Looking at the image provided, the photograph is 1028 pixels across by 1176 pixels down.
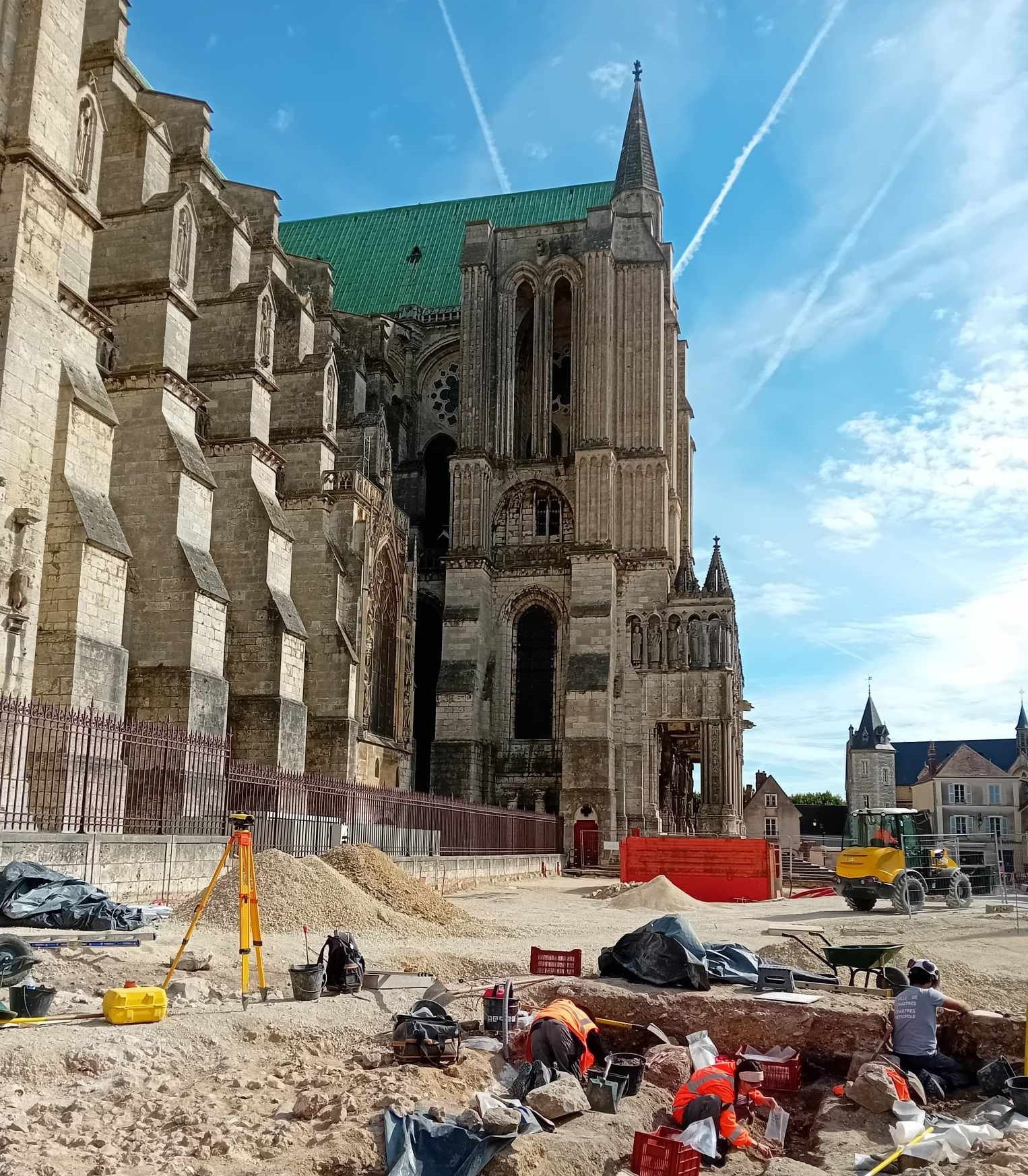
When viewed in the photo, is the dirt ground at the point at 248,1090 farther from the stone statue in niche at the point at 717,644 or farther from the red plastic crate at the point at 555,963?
the stone statue in niche at the point at 717,644

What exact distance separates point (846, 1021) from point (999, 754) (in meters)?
64.4

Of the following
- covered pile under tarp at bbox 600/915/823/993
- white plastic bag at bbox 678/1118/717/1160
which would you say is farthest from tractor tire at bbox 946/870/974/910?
white plastic bag at bbox 678/1118/717/1160

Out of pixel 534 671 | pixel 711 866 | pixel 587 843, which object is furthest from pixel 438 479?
pixel 711 866

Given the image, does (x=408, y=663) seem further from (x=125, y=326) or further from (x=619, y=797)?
(x=125, y=326)

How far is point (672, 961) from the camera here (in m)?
9.77

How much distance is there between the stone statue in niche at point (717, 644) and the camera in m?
35.0

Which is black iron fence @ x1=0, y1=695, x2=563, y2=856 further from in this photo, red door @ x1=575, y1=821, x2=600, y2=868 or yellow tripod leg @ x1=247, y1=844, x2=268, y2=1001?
red door @ x1=575, y1=821, x2=600, y2=868

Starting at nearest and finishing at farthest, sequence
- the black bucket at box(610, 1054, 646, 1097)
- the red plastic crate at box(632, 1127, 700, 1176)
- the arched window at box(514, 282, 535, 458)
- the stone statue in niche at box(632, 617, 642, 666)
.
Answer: the red plastic crate at box(632, 1127, 700, 1176) → the black bucket at box(610, 1054, 646, 1097) → the stone statue in niche at box(632, 617, 642, 666) → the arched window at box(514, 282, 535, 458)

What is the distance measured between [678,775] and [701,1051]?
Answer: 34.0 m

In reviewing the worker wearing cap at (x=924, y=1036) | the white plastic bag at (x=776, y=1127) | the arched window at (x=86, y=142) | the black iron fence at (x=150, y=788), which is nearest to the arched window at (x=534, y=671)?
the black iron fence at (x=150, y=788)

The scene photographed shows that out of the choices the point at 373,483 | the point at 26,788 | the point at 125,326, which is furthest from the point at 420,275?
the point at 26,788

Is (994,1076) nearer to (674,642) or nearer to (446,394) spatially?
(674,642)

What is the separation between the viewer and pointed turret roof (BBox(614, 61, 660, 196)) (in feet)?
131

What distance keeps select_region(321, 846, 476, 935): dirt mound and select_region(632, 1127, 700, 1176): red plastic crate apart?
8317 millimetres
